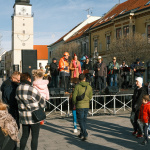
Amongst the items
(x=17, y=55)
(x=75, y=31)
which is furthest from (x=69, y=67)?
(x=17, y=55)

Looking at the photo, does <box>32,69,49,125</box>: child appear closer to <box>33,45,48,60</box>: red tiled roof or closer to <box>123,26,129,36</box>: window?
<box>123,26,129,36</box>: window

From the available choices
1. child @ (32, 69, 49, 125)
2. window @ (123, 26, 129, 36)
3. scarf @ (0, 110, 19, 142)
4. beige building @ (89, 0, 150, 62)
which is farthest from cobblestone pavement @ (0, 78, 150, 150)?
window @ (123, 26, 129, 36)

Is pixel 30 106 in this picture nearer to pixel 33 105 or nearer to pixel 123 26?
pixel 33 105

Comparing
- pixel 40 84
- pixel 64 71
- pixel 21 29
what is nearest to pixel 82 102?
pixel 40 84

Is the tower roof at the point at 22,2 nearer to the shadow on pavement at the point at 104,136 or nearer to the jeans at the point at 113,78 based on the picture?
the jeans at the point at 113,78

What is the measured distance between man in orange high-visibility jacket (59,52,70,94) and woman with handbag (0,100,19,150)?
6983 millimetres

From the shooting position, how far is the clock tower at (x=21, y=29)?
69.0 meters

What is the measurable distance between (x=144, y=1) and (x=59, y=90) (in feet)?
69.1

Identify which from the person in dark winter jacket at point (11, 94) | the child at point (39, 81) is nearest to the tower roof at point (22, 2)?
the child at point (39, 81)

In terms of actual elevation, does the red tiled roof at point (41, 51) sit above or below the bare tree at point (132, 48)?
above

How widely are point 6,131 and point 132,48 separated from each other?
19.8 meters

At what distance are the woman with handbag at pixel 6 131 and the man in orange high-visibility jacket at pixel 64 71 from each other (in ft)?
22.9

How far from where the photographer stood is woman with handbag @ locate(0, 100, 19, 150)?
357cm

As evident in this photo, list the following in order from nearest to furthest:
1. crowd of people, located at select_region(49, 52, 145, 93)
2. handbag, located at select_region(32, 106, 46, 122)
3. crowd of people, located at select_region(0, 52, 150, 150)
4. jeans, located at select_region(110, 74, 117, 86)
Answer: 1. crowd of people, located at select_region(0, 52, 150, 150)
2. handbag, located at select_region(32, 106, 46, 122)
3. crowd of people, located at select_region(49, 52, 145, 93)
4. jeans, located at select_region(110, 74, 117, 86)
